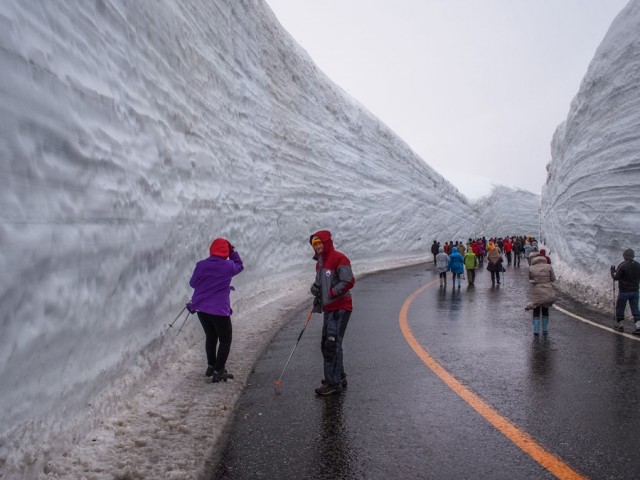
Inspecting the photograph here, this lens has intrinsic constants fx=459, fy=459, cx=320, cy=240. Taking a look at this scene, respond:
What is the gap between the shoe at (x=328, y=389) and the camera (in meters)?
4.55

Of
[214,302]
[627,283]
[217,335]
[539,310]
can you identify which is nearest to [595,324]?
[627,283]

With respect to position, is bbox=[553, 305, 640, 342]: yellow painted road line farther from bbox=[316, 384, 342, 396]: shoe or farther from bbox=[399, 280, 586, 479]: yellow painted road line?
bbox=[316, 384, 342, 396]: shoe

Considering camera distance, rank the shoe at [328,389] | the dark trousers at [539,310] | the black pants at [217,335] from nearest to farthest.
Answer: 1. the shoe at [328,389]
2. the black pants at [217,335]
3. the dark trousers at [539,310]

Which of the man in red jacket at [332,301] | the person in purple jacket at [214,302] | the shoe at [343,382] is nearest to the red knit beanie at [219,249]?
the person in purple jacket at [214,302]

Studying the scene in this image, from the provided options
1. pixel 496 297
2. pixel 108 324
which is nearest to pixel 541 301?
pixel 496 297

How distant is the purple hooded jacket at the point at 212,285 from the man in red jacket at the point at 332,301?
1008 mm

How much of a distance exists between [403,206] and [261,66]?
61.3ft

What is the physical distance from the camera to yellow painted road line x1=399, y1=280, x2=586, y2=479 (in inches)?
116

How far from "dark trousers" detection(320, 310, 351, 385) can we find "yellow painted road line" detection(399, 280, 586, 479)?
1167mm

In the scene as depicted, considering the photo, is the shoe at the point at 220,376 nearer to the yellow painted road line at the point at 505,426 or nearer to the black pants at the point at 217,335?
the black pants at the point at 217,335

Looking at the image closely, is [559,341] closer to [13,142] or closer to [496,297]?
[496,297]

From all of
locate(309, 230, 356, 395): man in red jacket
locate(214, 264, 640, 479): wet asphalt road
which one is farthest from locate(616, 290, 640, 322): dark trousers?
locate(309, 230, 356, 395): man in red jacket

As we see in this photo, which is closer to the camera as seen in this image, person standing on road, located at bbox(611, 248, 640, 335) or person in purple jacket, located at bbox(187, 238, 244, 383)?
person in purple jacket, located at bbox(187, 238, 244, 383)

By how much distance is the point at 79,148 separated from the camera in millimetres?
3758
